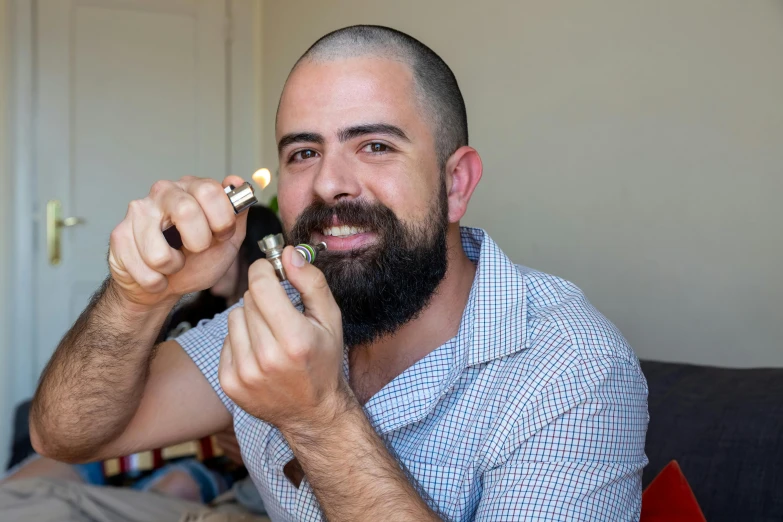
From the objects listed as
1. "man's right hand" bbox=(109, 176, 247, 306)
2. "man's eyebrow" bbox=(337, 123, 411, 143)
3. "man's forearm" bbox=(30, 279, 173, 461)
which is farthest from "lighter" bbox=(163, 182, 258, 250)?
"man's eyebrow" bbox=(337, 123, 411, 143)

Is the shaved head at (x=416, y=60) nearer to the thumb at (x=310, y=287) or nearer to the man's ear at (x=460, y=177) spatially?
the man's ear at (x=460, y=177)

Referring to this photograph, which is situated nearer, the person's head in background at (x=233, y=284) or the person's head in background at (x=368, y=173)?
the person's head in background at (x=368, y=173)

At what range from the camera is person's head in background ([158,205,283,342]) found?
251 cm

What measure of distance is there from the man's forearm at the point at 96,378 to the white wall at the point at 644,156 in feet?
4.24

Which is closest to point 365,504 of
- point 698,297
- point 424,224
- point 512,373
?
point 512,373

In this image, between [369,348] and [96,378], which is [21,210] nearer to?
[96,378]

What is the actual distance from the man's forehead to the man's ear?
14cm

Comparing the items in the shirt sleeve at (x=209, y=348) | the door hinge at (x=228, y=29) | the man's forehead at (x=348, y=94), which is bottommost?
the shirt sleeve at (x=209, y=348)

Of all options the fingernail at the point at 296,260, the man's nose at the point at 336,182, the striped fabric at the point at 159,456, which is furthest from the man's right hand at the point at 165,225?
the striped fabric at the point at 159,456

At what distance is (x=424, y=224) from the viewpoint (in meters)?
1.32

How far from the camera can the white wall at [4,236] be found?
351cm

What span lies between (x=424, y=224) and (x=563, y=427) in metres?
0.45

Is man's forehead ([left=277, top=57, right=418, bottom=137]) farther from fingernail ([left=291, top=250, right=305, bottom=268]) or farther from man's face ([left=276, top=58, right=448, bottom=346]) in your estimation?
fingernail ([left=291, top=250, right=305, bottom=268])

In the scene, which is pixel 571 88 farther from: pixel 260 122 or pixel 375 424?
pixel 260 122
